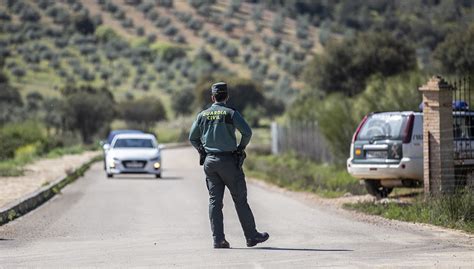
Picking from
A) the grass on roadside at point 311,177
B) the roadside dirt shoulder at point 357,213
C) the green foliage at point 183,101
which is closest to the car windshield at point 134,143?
the grass on roadside at point 311,177

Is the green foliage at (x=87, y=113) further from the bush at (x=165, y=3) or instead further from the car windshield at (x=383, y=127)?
the car windshield at (x=383, y=127)

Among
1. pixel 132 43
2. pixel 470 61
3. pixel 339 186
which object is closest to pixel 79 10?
pixel 132 43

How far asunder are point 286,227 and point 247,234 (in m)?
3.27

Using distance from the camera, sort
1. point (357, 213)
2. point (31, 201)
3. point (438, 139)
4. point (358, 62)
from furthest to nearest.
→ point (358, 62)
point (31, 201)
point (438, 139)
point (357, 213)

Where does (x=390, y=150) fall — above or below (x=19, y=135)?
above

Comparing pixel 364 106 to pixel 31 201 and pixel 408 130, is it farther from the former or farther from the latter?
pixel 31 201

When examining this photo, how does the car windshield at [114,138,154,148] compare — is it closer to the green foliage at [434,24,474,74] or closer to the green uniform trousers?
the green foliage at [434,24,474,74]

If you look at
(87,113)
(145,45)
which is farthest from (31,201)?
(145,45)

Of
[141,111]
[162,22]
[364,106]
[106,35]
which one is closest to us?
[364,106]

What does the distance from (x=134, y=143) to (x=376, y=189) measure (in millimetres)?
15072

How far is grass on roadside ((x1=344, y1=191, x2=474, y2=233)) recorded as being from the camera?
16500 mm

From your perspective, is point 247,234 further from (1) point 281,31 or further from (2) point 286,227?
(1) point 281,31


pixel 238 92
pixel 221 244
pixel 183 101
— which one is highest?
pixel 221 244

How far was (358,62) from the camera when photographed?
2446 inches
